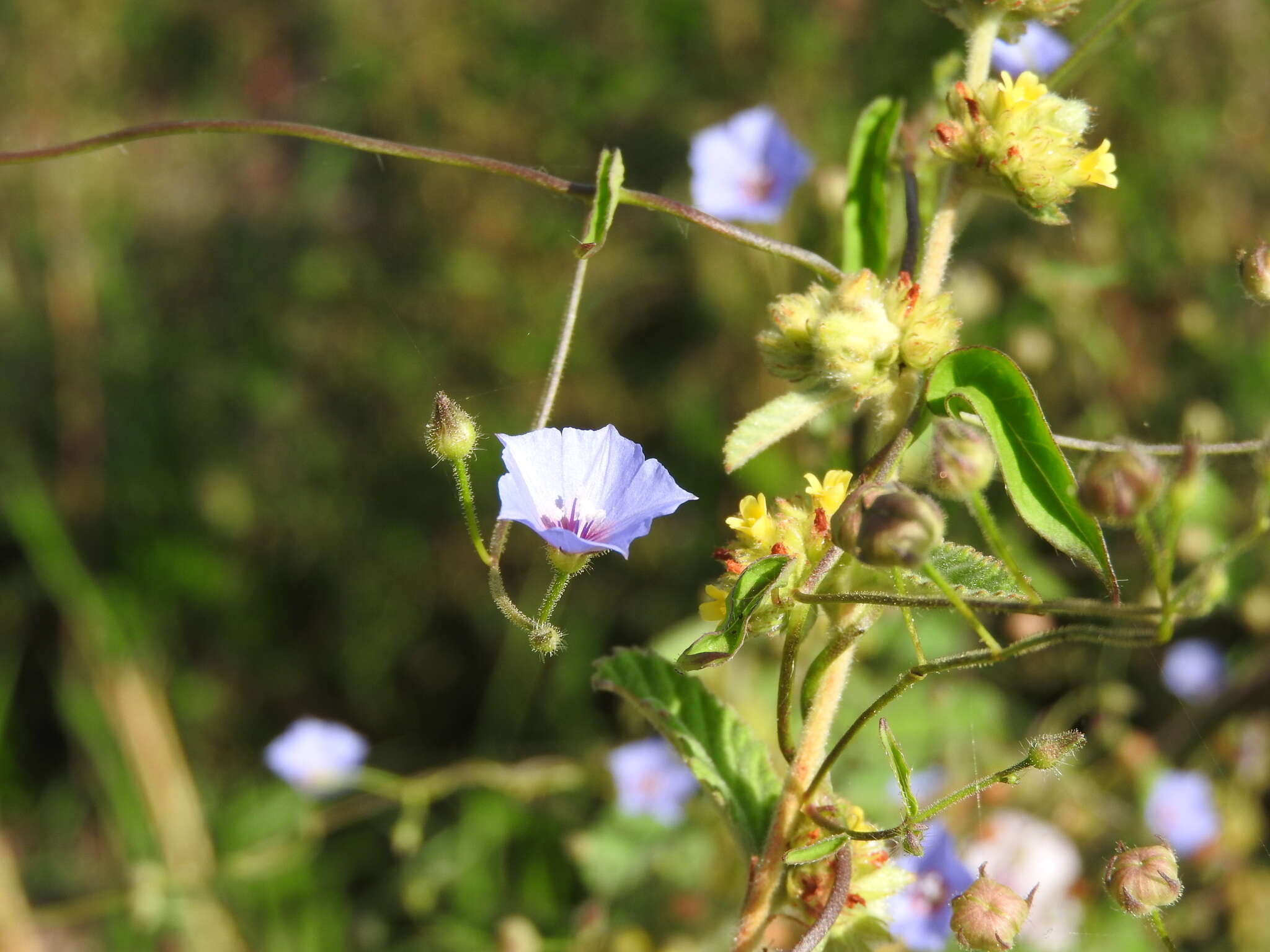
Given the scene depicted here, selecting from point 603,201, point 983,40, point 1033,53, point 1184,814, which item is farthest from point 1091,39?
point 1184,814

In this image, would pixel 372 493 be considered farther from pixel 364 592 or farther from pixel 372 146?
pixel 372 146

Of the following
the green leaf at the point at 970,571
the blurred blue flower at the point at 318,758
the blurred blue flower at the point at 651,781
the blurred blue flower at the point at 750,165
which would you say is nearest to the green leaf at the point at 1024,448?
the green leaf at the point at 970,571

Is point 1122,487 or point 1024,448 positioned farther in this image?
point 1024,448

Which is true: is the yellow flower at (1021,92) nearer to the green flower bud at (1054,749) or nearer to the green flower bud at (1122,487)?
the green flower bud at (1122,487)

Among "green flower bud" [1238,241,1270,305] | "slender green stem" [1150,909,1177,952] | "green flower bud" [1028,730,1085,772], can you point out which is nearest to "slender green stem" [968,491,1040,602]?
"green flower bud" [1028,730,1085,772]

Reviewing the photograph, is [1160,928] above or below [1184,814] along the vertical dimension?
above

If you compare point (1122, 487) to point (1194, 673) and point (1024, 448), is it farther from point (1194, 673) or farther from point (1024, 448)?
point (1194, 673)
